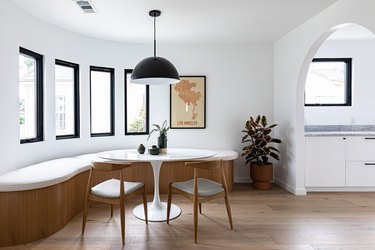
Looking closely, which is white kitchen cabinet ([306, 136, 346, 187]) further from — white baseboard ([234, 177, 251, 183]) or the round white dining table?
the round white dining table

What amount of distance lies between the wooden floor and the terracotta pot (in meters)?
0.49

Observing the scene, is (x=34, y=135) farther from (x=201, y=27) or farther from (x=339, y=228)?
(x=339, y=228)

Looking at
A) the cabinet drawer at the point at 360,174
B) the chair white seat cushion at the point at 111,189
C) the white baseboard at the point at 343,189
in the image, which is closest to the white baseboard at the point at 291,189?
the white baseboard at the point at 343,189

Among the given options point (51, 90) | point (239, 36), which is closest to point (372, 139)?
point (239, 36)

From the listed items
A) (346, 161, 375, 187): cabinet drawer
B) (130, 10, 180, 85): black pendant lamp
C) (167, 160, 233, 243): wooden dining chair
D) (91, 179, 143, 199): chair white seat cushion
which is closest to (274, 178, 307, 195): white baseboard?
(346, 161, 375, 187): cabinet drawer

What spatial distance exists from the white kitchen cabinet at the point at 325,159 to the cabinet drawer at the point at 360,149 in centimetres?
9

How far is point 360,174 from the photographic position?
3.72m

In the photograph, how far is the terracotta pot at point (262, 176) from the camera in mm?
3938

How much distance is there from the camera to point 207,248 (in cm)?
219

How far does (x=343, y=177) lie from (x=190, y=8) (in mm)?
3349

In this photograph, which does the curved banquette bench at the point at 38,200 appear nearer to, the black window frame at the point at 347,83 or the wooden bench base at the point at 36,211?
the wooden bench base at the point at 36,211

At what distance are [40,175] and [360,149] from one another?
4319mm

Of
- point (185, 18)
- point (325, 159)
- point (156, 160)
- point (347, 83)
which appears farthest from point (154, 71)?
point (347, 83)

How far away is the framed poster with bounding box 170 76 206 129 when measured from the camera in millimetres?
A: 4359
